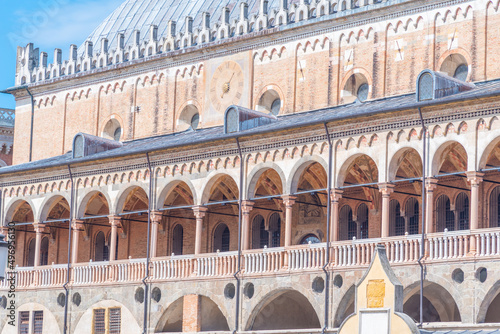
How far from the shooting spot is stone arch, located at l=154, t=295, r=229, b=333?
3750cm

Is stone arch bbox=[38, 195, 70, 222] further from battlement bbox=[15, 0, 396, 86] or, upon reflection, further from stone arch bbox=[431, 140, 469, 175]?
stone arch bbox=[431, 140, 469, 175]

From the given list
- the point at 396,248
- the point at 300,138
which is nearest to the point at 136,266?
the point at 300,138

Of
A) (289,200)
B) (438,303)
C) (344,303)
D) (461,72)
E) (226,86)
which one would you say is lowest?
(344,303)

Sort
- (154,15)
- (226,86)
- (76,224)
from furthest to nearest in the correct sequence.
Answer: (154,15) → (226,86) → (76,224)

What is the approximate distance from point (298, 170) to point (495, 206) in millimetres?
5658

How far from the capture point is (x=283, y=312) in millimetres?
36781

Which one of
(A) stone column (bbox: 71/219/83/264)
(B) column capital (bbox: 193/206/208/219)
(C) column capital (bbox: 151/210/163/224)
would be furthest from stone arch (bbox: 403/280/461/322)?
(A) stone column (bbox: 71/219/83/264)

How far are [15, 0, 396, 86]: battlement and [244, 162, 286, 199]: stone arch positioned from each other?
19.1 feet

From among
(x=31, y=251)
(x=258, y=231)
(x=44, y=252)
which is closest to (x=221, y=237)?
(x=258, y=231)

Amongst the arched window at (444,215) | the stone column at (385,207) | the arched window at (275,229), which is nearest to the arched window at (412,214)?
the arched window at (444,215)

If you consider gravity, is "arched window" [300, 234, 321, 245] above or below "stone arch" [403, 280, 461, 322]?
above

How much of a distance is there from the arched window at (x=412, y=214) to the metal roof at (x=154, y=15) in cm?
913

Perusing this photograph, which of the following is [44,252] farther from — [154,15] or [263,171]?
[263,171]

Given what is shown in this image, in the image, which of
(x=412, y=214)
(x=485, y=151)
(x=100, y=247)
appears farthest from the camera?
(x=100, y=247)
